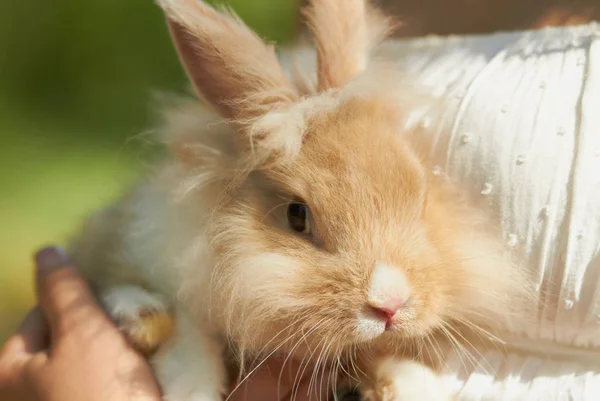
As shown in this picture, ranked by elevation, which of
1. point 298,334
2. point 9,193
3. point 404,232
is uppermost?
point 404,232

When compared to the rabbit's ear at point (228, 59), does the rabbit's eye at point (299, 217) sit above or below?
below

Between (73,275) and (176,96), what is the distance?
381mm

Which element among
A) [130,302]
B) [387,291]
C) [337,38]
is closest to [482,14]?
[337,38]

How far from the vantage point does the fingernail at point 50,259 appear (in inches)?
41.0

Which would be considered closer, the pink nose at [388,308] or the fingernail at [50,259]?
the pink nose at [388,308]

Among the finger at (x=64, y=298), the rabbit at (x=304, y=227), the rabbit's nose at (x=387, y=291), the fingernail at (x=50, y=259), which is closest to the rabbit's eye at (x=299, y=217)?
the rabbit at (x=304, y=227)

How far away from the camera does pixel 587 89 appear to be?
0.75 m

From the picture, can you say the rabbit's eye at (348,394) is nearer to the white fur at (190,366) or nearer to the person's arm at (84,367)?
the person's arm at (84,367)

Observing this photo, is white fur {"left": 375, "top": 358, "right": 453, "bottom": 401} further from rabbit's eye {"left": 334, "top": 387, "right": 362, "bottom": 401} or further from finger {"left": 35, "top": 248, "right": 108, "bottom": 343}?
finger {"left": 35, "top": 248, "right": 108, "bottom": 343}

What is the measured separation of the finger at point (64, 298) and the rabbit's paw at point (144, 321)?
4 centimetres

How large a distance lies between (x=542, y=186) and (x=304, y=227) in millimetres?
326

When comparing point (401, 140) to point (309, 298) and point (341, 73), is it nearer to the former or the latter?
point (341, 73)

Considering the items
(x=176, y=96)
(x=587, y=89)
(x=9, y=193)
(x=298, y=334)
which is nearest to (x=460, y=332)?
(x=298, y=334)

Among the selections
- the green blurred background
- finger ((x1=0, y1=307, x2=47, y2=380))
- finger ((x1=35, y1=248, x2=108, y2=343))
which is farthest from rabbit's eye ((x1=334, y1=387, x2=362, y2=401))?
the green blurred background
